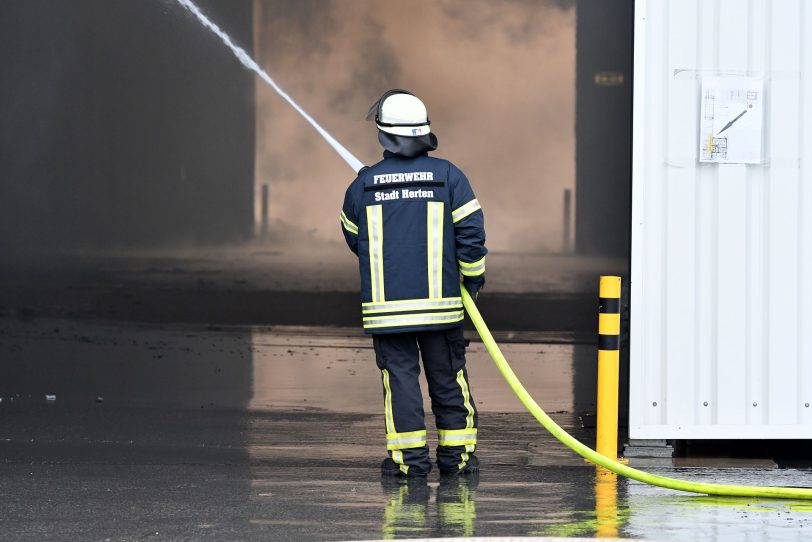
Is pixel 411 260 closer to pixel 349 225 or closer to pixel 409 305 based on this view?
pixel 409 305

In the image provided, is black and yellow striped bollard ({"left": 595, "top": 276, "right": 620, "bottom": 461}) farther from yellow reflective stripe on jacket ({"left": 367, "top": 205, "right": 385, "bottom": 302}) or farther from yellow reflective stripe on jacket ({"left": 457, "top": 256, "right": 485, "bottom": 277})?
yellow reflective stripe on jacket ({"left": 367, "top": 205, "right": 385, "bottom": 302})

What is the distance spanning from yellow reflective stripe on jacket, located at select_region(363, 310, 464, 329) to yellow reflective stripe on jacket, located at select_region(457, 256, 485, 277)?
0.64 ft

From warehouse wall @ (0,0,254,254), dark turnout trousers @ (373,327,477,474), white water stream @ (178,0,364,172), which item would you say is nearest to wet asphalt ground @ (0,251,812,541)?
dark turnout trousers @ (373,327,477,474)

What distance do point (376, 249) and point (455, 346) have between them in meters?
0.57

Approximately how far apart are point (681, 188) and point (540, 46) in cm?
447

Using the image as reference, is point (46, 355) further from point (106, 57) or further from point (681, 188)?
point (681, 188)

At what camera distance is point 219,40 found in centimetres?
1086

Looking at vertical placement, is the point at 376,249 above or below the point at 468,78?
below

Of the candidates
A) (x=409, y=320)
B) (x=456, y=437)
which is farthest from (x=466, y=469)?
(x=409, y=320)

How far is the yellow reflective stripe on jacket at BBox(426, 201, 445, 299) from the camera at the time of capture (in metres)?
5.66

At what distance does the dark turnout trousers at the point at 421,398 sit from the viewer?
18.7 feet

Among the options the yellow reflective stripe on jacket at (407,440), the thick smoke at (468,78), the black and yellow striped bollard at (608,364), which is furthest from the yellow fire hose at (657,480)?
the thick smoke at (468,78)

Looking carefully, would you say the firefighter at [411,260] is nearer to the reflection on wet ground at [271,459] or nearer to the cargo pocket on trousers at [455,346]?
the cargo pocket on trousers at [455,346]

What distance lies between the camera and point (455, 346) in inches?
229
